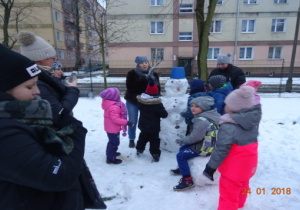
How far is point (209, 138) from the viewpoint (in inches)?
104

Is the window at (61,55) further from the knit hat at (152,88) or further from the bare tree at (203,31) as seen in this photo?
the knit hat at (152,88)

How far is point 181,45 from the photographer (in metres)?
20.7

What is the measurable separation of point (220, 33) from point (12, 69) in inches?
888

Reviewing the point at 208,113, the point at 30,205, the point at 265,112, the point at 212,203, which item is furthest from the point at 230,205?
the point at 265,112

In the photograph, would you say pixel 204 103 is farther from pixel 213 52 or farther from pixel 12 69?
pixel 213 52

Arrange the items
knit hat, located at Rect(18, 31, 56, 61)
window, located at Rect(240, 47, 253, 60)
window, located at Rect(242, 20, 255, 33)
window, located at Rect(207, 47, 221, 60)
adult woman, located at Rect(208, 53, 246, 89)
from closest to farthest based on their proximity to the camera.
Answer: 1. knit hat, located at Rect(18, 31, 56, 61)
2. adult woman, located at Rect(208, 53, 246, 89)
3. window, located at Rect(242, 20, 255, 33)
4. window, located at Rect(240, 47, 253, 60)
5. window, located at Rect(207, 47, 221, 60)

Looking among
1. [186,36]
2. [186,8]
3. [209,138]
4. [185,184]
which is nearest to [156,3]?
[186,8]

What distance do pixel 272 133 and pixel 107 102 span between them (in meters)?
3.99

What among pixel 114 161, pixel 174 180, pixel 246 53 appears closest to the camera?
pixel 174 180

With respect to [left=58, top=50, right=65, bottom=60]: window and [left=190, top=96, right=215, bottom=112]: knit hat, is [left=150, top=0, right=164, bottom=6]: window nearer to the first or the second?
[left=58, top=50, right=65, bottom=60]: window

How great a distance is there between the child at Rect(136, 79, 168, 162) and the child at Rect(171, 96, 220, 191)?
2.66 feet

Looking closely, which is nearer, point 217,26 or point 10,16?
point 10,16

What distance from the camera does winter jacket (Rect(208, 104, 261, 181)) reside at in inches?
78.2
